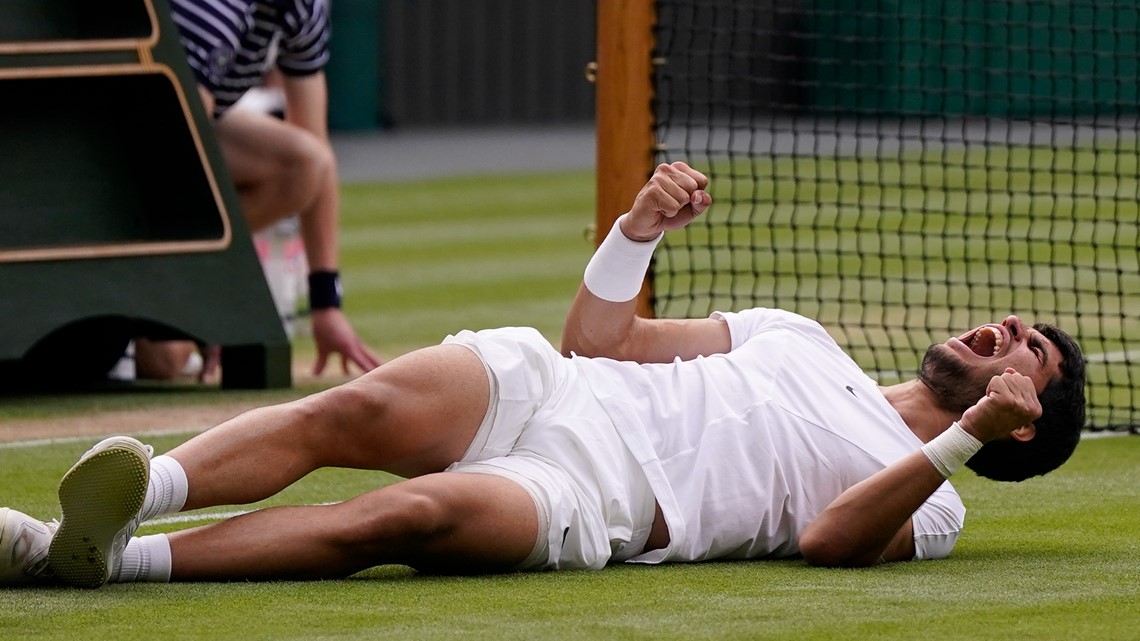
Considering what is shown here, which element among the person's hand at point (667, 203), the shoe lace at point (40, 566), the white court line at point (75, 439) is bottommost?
the white court line at point (75, 439)

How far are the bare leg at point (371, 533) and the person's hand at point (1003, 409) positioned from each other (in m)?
0.96

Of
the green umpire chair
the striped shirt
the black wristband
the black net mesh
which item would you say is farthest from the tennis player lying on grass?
the striped shirt

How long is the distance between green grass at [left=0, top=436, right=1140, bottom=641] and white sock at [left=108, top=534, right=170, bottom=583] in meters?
0.04

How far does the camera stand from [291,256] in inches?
403

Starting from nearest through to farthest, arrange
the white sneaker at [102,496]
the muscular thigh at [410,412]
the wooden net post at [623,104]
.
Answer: the white sneaker at [102,496]
the muscular thigh at [410,412]
the wooden net post at [623,104]

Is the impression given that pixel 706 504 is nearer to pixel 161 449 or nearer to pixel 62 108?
pixel 161 449

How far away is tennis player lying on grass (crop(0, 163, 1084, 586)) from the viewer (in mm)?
4031

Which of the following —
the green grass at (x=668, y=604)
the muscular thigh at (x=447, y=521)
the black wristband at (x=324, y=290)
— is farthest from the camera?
the black wristband at (x=324, y=290)

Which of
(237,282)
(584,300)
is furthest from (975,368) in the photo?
(237,282)

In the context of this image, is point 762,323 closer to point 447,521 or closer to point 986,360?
point 986,360

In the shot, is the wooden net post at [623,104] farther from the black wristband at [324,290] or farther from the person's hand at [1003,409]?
the person's hand at [1003,409]

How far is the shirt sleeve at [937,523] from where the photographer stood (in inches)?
176

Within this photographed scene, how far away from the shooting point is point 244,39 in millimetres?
7922

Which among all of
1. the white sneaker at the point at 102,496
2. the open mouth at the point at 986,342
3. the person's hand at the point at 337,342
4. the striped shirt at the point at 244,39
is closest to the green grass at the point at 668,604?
the white sneaker at the point at 102,496
